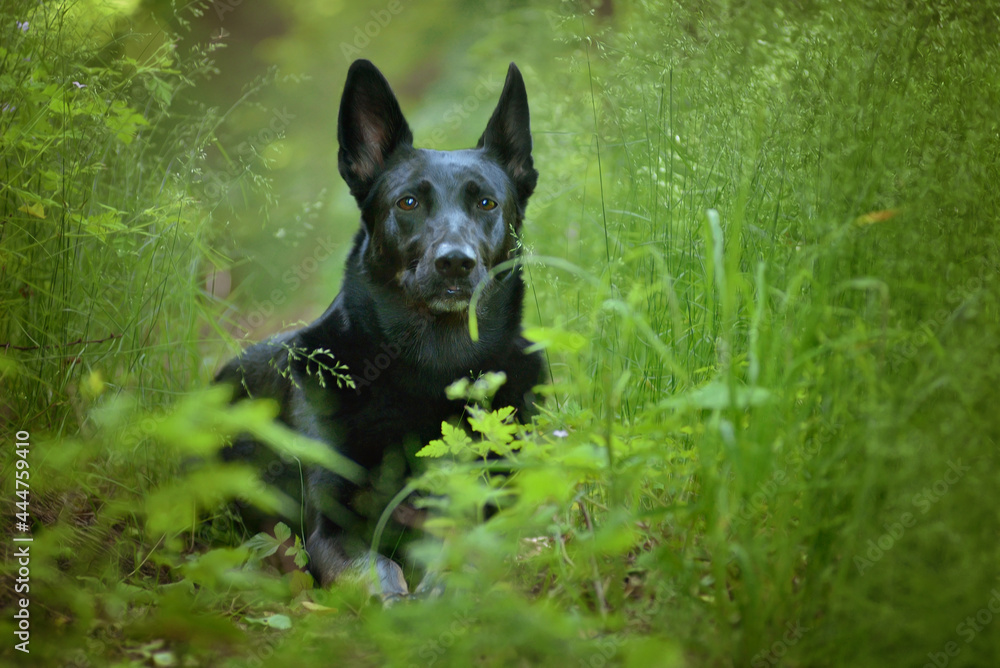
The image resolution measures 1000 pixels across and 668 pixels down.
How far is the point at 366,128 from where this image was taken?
3014 millimetres

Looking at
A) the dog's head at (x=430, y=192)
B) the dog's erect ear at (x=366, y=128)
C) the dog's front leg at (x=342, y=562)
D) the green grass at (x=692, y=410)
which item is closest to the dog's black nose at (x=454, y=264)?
the dog's head at (x=430, y=192)

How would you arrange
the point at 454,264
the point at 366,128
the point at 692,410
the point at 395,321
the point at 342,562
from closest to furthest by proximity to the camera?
the point at 692,410
the point at 342,562
the point at 454,264
the point at 395,321
the point at 366,128

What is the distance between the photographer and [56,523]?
1.96 metres

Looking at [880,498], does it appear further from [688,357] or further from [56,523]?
[56,523]

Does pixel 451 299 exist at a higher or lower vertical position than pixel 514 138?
lower

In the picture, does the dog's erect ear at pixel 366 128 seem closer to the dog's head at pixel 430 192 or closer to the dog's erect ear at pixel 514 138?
the dog's head at pixel 430 192

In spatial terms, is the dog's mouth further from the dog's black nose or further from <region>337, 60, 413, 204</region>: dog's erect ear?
<region>337, 60, 413, 204</region>: dog's erect ear

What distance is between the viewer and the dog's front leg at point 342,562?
7.10ft

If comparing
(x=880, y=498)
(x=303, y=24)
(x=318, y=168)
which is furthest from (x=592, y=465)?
(x=303, y=24)

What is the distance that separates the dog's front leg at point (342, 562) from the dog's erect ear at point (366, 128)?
59.2 inches

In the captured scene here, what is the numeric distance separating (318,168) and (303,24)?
67.6 inches

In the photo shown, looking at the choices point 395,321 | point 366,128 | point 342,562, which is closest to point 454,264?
point 395,321

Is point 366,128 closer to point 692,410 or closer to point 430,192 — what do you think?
point 430,192

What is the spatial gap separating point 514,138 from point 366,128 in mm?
693
